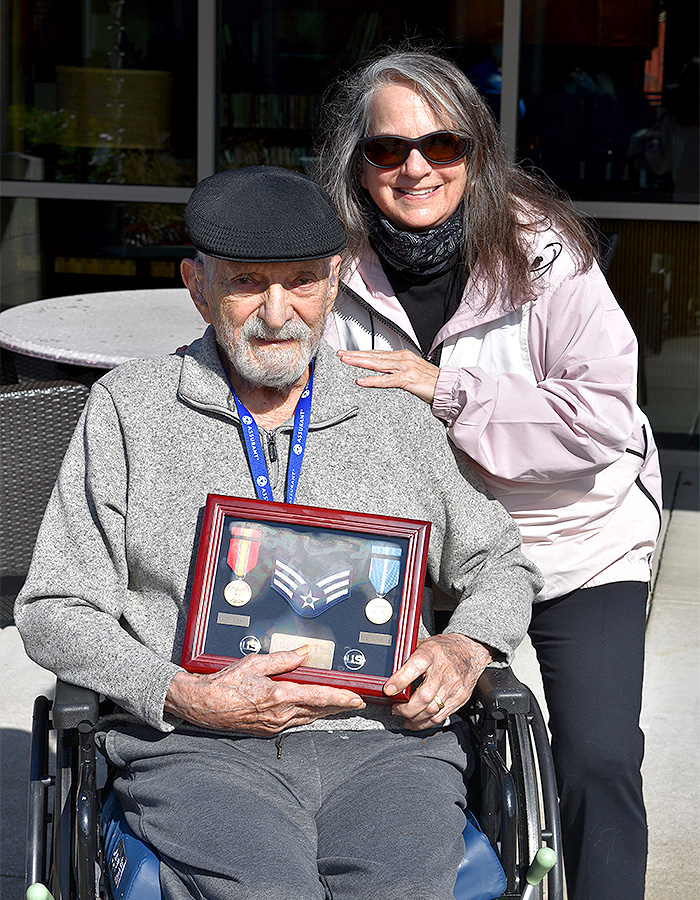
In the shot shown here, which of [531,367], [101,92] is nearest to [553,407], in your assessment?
[531,367]

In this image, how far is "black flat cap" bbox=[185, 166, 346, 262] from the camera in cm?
212

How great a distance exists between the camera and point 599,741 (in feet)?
7.57

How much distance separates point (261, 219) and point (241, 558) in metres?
0.64

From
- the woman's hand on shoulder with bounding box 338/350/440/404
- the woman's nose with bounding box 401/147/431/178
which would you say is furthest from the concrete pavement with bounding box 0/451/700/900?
the woman's nose with bounding box 401/147/431/178

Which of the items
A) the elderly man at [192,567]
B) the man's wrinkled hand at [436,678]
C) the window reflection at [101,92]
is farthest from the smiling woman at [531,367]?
the window reflection at [101,92]

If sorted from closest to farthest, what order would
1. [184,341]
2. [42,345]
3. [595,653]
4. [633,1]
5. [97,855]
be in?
[97,855] → [595,653] → [42,345] → [184,341] → [633,1]

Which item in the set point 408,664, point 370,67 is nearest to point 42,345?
point 370,67

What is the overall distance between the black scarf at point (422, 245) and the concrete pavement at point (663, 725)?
1692 millimetres

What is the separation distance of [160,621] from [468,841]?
0.71 m

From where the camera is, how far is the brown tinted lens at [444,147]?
2.40 meters

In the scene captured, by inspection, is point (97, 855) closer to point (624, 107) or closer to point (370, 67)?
point (370, 67)

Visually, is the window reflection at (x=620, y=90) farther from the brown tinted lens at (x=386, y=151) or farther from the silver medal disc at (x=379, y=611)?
the silver medal disc at (x=379, y=611)

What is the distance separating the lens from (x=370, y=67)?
2502mm

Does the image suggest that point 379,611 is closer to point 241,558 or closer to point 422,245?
point 241,558
